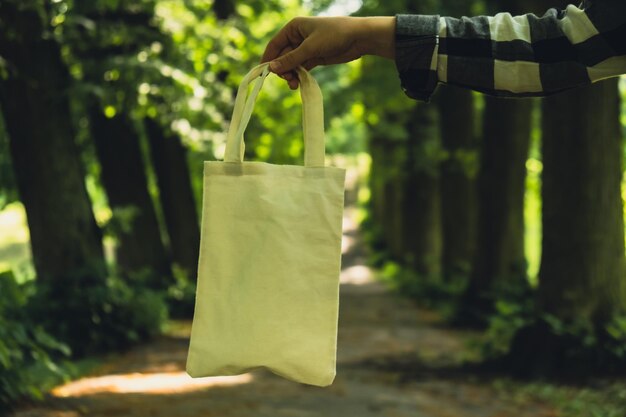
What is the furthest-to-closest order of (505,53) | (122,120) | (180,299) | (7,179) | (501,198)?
(180,299), (122,120), (501,198), (7,179), (505,53)

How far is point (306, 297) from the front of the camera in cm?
261

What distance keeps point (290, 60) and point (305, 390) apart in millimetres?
7037

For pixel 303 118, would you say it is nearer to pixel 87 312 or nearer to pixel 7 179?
pixel 87 312

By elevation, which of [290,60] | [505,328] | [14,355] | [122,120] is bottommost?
[505,328]

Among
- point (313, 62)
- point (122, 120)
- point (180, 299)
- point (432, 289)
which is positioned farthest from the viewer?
point (432, 289)

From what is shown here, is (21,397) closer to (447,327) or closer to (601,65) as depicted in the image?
(601,65)

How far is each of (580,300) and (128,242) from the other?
31.1ft

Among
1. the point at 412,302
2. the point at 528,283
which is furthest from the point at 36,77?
the point at 412,302

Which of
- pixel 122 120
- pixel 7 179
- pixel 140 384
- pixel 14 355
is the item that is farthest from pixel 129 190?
pixel 14 355

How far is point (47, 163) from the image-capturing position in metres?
→ 11.8

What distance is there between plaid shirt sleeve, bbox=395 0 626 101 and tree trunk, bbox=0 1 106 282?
953cm

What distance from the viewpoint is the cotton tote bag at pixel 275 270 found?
8.54 ft

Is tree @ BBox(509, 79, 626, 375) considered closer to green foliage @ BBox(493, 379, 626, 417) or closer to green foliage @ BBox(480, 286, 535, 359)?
green foliage @ BBox(493, 379, 626, 417)

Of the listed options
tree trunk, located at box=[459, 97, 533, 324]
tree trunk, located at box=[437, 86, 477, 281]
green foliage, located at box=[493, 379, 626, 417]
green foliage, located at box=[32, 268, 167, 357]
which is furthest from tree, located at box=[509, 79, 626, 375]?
tree trunk, located at box=[437, 86, 477, 281]
